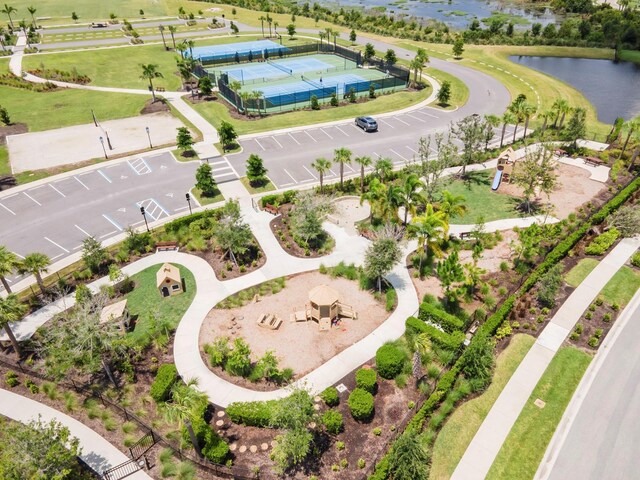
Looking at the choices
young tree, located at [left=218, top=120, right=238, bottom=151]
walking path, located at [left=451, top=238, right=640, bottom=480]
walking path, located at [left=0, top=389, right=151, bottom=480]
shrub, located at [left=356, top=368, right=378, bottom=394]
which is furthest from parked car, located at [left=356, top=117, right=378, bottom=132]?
walking path, located at [left=0, top=389, right=151, bottom=480]

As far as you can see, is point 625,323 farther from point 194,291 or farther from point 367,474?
point 194,291

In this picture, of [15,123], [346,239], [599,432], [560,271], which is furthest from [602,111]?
[15,123]

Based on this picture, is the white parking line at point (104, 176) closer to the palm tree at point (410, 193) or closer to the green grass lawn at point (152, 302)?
the green grass lawn at point (152, 302)

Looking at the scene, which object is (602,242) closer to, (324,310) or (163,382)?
(324,310)

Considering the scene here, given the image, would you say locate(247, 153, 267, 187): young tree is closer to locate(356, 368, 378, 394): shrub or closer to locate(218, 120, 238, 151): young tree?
locate(218, 120, 238, 151): young tree

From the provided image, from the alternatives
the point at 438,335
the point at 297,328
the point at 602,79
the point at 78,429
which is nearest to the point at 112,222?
the point at 78,429

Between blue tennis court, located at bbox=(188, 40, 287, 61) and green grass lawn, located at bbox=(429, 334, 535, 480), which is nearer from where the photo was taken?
green grass lawn, located at bbox=(429, 334, 535, 480)
